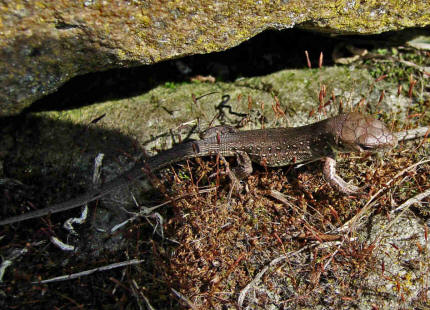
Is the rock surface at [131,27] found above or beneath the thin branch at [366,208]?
above

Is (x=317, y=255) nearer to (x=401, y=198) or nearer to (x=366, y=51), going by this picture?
(x=401, y=198)

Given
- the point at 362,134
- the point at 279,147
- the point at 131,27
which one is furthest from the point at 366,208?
the point at 131,27

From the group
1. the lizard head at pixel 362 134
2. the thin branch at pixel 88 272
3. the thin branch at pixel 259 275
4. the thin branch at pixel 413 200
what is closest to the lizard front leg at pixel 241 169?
the thin branch at pixel 259 275

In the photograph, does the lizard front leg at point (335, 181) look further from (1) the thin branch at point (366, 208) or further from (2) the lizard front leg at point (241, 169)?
(2) the lizard front leg at point (241, 169)

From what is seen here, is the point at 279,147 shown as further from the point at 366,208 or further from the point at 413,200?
the point at 413,200

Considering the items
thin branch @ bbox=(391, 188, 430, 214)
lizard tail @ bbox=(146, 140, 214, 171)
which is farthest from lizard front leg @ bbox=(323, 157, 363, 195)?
lizard tail @ bbox=(146, 140, 214, 171)

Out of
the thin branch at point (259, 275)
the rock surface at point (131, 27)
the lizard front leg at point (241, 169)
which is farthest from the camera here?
the lizard front leg at point (241, 169)

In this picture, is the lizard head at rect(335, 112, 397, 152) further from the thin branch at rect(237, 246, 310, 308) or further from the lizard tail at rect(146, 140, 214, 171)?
the lizard tail at rect(146, 140, 214, 171)

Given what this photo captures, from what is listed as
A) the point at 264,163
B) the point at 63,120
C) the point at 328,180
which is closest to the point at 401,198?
the point at 328,180

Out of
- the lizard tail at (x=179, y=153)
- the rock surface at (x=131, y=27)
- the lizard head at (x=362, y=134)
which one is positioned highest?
the rock surface at (x=131, y=27)

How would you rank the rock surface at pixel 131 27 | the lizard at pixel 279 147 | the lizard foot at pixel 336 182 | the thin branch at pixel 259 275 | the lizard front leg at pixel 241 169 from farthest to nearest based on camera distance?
1. the lizard front leg at pixel 241 169
2. the lizard foot at pixel 336 182
3. the lizard at pixel 279 147
4. the thin branch at pixel 259 275
5. the rock surface at pixel 131 27
